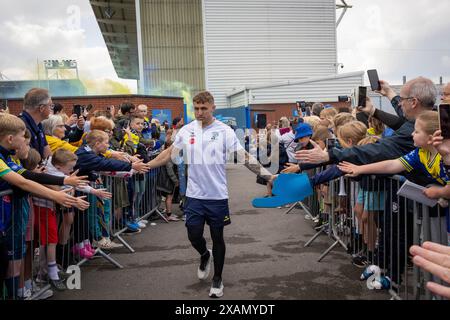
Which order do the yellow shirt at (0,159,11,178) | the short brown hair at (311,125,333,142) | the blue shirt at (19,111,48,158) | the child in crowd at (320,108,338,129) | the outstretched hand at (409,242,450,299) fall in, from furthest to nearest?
the child in crowd at (320,108,338,129) < the short brown hair at (311,125,333,142) < the blue shirt at (19,111,48,158) < the yellow shirt at (0,159,11,178) < the outstretched hand at (409,242,450,299)

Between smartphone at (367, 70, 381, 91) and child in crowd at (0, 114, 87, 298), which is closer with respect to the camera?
child in crowd at (0, 114, 87, 298)

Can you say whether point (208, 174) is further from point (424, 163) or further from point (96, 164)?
point (424, 163)

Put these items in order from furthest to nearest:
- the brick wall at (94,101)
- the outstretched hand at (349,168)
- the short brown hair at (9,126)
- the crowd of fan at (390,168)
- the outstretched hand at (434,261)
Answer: the brick wall at (94,101) < the outstretched hand at (349,168) < the short brown hair at (9,126) < the crowd of fan at (390,168) < the outstretched hand at (434,261)

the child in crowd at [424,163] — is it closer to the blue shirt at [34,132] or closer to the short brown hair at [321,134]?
the short brown hair at [321,134]

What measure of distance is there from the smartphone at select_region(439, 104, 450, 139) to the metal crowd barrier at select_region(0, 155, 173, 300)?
11.0 feet

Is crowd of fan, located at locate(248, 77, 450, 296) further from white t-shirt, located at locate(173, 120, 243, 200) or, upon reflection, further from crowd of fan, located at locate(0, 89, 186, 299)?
crowd of fan, located at locate(0, 89, 186, 299)

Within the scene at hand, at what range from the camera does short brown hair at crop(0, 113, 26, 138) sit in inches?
162

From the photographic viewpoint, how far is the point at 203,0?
32.5 m

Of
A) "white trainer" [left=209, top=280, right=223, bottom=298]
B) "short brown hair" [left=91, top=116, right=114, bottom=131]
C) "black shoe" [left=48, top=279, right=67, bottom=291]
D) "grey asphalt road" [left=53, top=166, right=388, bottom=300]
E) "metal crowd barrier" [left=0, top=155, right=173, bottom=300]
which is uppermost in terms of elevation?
"short brown hair" [left=91, top=116, right=114, bottom=131]

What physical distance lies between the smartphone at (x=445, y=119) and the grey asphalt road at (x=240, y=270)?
8.28 ft

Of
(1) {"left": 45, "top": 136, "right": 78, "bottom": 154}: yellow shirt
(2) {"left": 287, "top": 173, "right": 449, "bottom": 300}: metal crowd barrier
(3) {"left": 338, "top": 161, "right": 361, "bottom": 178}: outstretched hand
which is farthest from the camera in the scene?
(1) {"left": 45, "top": 136, "right": 78, "bottom": 154}: yellow shirt

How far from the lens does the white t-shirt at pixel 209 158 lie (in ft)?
16.7

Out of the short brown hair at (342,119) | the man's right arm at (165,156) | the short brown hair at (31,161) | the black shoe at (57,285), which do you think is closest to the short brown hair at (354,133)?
the short brown hair at (342,119)

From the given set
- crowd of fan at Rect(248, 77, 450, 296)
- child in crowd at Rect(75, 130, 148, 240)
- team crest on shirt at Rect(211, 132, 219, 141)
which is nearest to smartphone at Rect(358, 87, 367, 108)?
crowd of fan at Rect(248, 77, 450, 296)
